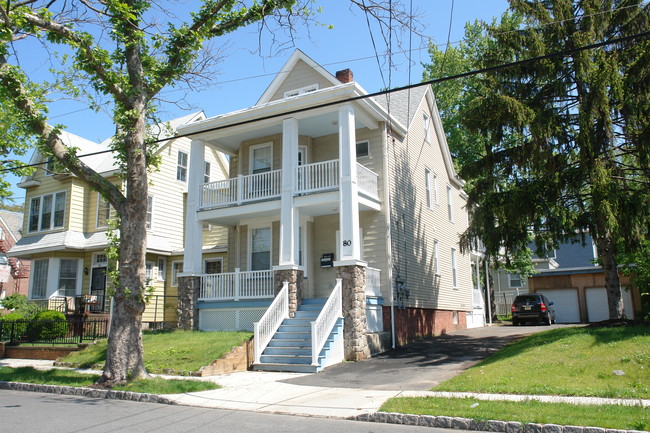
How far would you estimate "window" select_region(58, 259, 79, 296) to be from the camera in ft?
83.9

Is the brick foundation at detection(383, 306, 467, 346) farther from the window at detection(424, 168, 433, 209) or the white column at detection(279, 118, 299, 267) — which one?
the window at detection(424, 168, 433, 209)

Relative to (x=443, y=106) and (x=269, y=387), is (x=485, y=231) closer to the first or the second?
(x=269, y=387)

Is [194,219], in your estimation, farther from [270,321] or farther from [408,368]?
[408,368]

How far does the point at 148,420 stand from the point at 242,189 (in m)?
11.5

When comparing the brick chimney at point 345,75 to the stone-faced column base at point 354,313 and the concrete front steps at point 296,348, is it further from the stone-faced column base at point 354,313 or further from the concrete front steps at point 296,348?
the concrete front steps at point 296,348

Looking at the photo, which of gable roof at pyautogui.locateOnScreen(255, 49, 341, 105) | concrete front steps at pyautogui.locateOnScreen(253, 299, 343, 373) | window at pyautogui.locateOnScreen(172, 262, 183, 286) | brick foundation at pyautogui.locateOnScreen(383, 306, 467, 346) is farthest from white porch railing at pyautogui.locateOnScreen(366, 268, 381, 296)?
window at pyautogui.locateOnScreen(172, 262, 183, 286)

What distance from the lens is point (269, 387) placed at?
11164mm

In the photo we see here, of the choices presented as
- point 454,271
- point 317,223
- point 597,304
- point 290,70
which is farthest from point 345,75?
point 597,304

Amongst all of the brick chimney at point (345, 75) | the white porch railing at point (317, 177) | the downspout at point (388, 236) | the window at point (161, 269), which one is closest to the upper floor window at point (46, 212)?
the window at point (161, 269)

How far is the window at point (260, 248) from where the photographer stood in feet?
64.6

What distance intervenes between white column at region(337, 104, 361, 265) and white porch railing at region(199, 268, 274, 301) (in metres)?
3.01

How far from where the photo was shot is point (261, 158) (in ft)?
66.9

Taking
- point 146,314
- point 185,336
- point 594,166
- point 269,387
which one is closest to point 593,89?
point 594,166

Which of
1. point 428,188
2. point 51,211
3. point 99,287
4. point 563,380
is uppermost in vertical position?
point 428,188
